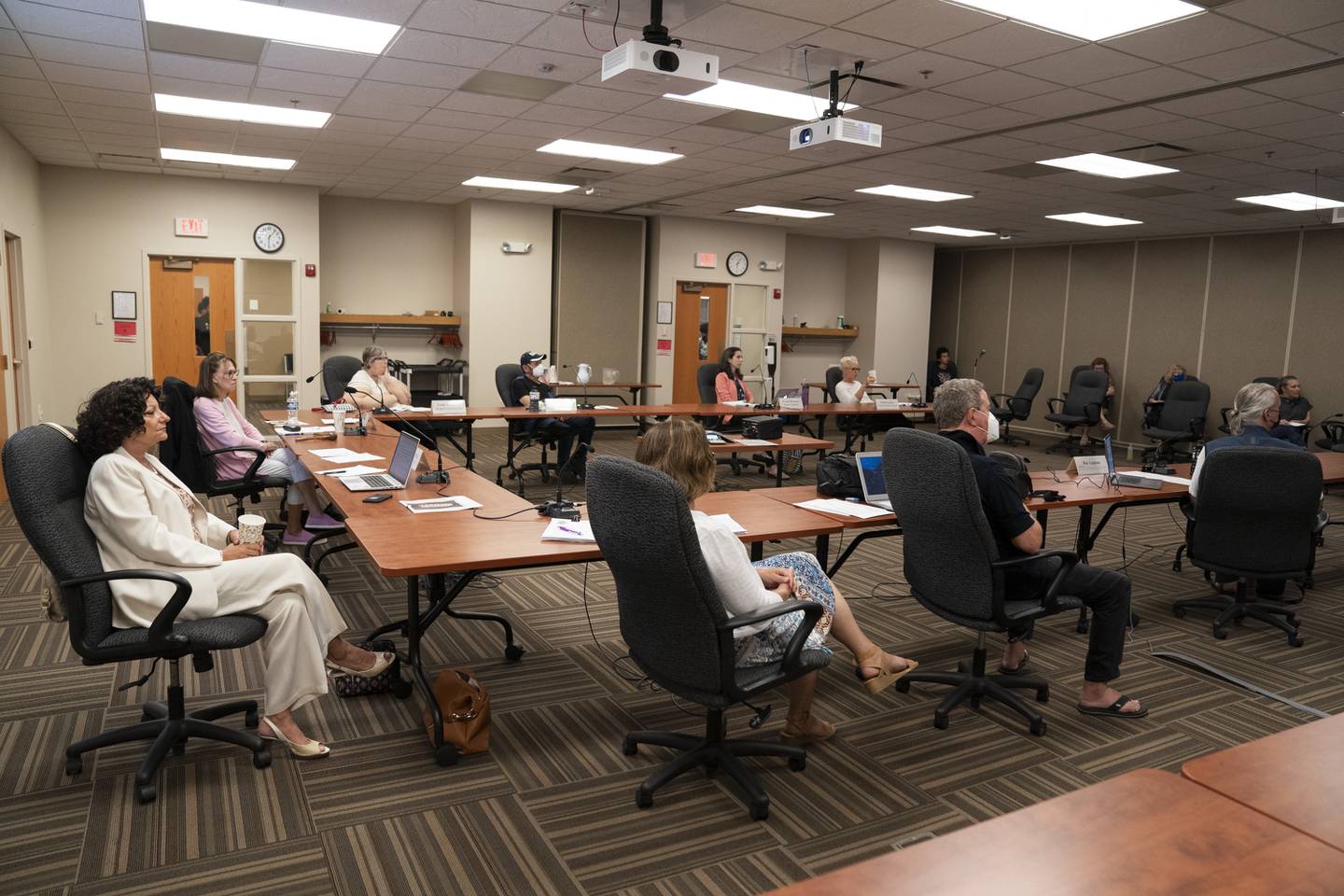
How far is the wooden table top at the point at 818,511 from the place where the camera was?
354 cm

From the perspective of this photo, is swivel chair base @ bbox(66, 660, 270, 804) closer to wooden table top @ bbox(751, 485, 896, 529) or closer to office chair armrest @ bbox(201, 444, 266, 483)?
wooden table top @ bbox(751, 485, 896, 529)

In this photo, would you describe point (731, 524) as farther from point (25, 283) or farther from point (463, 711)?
point (25, 283)

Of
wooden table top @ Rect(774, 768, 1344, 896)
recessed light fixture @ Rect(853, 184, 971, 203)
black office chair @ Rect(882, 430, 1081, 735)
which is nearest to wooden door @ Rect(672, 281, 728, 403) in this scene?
recessed light fixture @ Rect(853, 184, 971, 203)

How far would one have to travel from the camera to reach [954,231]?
12281mm

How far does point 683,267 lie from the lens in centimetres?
1245

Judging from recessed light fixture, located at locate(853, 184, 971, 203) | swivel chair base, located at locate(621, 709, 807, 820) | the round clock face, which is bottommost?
swivel chair base, located at locate(621, 709, 807, 820)

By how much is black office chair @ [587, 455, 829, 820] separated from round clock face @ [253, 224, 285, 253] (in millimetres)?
9098

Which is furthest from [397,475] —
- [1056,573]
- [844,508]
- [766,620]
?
[1056,573]

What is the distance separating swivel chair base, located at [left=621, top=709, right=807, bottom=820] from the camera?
2.61 meters

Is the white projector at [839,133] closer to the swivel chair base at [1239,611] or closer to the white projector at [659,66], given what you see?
the white projector at [659,66]

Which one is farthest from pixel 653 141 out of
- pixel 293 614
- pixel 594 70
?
pixel 293 614

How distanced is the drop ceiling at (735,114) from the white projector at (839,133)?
0.29 meters

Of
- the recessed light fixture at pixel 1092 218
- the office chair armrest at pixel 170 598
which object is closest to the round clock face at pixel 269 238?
the office chair armrest at pixel 170 598

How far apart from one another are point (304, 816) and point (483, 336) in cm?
920
